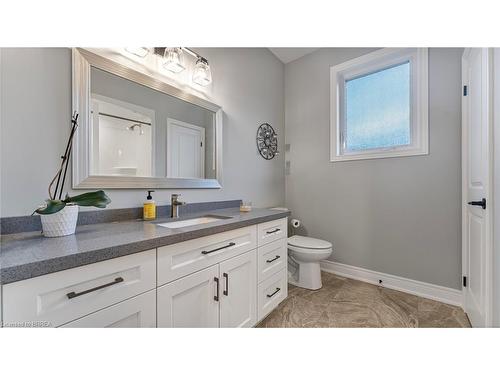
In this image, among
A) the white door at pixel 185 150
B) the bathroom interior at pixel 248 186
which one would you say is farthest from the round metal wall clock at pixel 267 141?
the white door at pixel 185 150

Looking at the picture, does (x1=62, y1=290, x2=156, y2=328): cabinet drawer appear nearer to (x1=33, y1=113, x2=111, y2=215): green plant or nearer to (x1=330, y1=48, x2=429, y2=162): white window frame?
(x1=33, y1=113, x2=111, y2=215): green plant

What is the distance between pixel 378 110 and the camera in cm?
211

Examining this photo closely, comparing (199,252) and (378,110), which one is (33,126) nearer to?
(199,252)

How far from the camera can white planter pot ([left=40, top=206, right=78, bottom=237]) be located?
816 millimetres

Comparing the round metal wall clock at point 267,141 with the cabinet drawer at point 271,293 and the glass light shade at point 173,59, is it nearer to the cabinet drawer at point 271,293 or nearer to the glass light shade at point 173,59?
the glass light shade at point 173,59

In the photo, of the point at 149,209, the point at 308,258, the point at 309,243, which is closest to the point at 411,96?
the point at 309,243

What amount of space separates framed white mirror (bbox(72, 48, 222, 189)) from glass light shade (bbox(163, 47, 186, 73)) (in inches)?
4.7

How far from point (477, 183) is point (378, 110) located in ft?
3.77

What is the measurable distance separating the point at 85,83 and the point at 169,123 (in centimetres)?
52

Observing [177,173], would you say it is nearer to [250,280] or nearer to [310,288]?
[250,280]

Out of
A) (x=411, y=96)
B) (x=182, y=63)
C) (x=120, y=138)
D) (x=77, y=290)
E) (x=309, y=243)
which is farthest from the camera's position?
(x=309, y=243)

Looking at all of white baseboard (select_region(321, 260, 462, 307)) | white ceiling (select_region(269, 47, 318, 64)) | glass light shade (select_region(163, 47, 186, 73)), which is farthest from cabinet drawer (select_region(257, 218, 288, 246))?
white ceiling (select_region(269, 47, 318, 64))

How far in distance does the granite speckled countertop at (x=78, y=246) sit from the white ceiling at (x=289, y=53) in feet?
Result: 7.97
